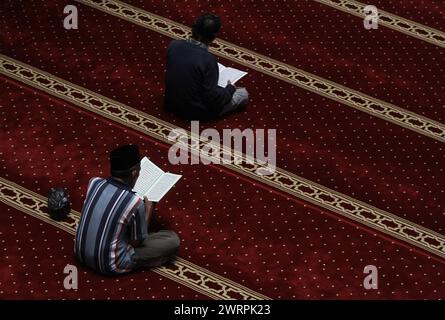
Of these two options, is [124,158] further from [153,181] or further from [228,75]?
[228,75]

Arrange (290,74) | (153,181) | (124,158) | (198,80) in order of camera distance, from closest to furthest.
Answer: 1. (124,158)
2. (153,181)
3. (198,80)
4. (290,74)

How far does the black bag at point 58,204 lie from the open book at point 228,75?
A: 1139 mm

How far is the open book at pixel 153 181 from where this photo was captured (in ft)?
14.7

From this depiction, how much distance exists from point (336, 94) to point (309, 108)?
206 mm

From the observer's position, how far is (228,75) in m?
5.36

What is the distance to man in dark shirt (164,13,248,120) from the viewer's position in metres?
5.00

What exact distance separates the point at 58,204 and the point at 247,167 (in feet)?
3.23
